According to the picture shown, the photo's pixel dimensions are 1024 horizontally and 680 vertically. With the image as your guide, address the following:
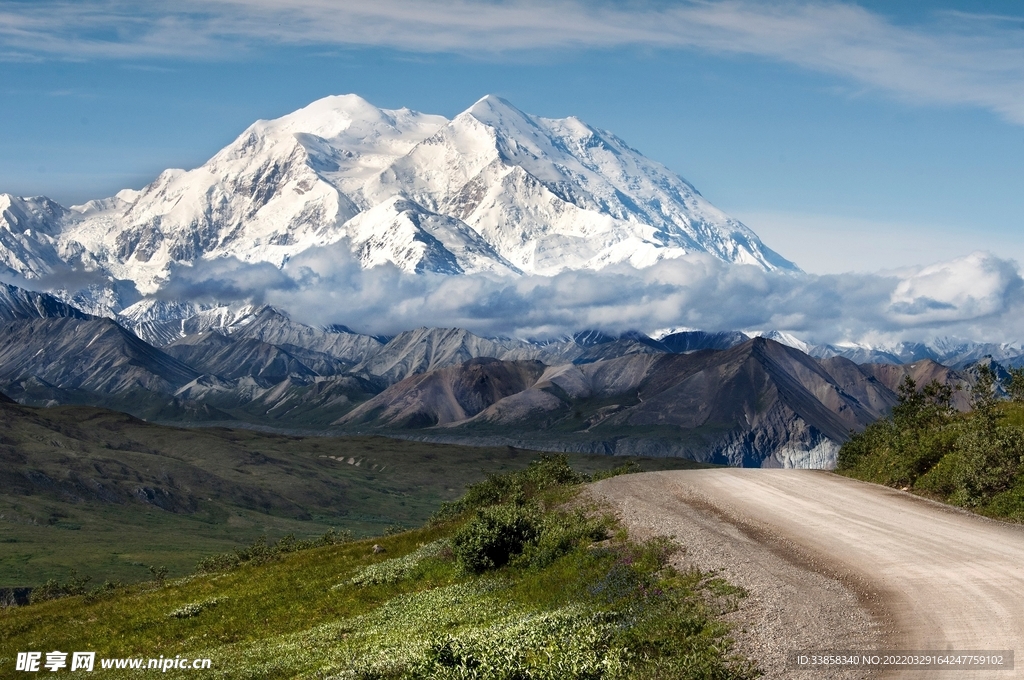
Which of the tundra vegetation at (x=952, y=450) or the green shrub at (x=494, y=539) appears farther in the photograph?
the tundra vegetation at (x=952, y=450)

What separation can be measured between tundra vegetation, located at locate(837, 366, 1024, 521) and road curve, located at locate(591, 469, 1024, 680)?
96 cm

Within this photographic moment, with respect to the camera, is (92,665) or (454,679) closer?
(454,679)

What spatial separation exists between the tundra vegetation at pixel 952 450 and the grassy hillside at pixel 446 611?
11379mm

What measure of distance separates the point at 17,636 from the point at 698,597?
840 inches

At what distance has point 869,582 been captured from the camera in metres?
24.4

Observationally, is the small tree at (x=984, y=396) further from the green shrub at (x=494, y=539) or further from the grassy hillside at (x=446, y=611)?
the green shrub at (x=494, y=539)

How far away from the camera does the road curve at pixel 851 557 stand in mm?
20484

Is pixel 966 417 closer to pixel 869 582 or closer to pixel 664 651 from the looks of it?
pixel 869 582

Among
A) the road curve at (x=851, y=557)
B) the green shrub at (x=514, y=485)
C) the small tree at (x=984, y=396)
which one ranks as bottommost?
the green shrub at (x=514, y=485)

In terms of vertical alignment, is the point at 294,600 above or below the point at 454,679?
below

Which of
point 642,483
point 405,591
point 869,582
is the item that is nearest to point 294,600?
point 405,591

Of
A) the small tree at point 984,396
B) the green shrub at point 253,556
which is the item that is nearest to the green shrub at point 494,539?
the green shrub at point 253,556

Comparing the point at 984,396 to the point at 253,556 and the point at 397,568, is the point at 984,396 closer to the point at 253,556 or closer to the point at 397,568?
the point at 397,568

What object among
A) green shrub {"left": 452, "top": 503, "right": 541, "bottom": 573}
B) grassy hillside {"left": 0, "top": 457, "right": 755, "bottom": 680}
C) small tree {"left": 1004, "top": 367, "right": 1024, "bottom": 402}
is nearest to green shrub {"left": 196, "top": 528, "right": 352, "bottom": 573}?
grassy hillside {"left": 0, "top": 457, "right": 755, "bottom": 680}
